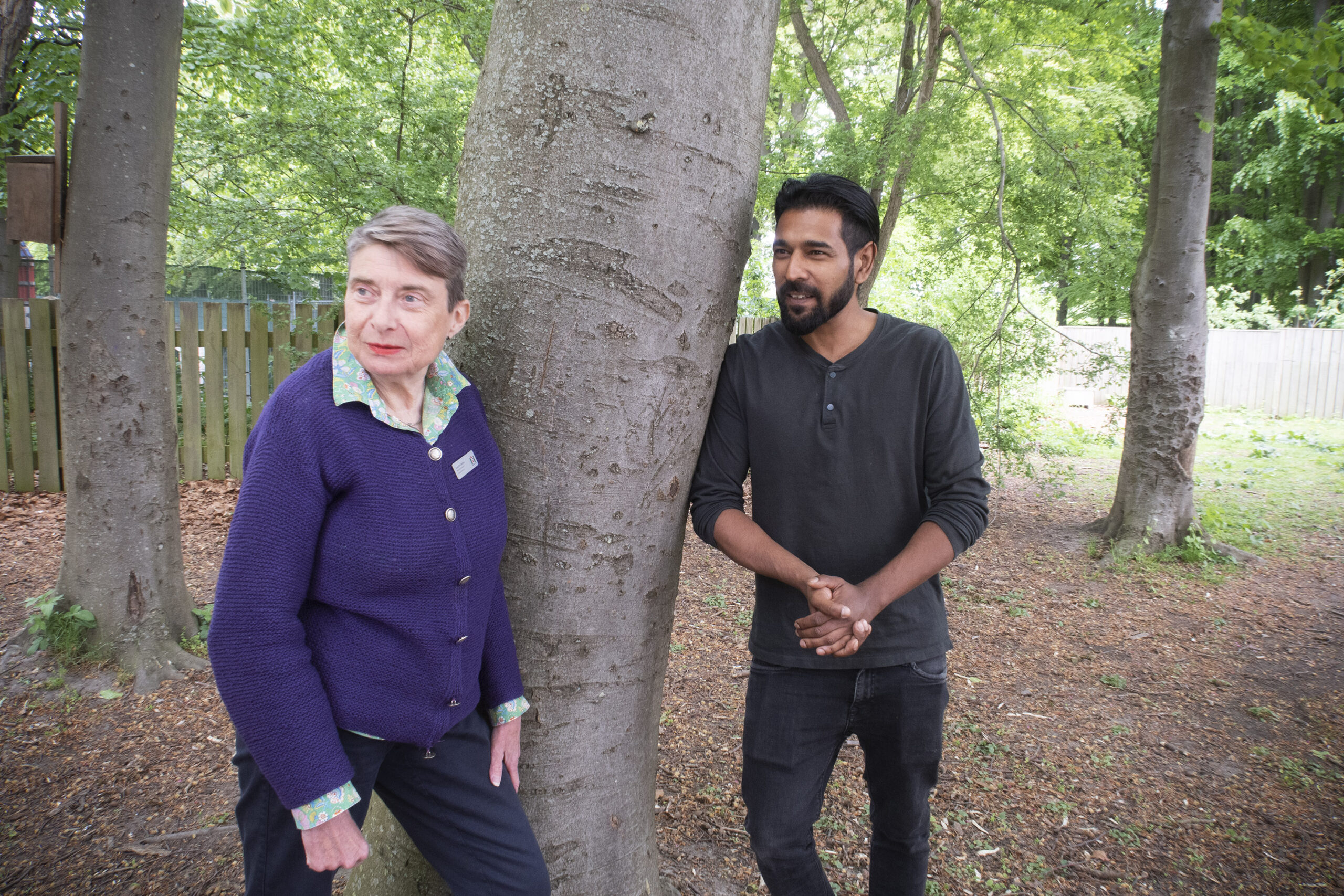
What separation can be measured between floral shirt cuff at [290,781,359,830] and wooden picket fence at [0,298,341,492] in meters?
7.09

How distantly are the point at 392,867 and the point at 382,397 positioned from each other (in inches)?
54.1

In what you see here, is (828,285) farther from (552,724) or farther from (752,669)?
(552,724)

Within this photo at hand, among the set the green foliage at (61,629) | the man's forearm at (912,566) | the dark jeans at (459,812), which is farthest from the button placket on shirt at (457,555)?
the green foliage at (61,629)

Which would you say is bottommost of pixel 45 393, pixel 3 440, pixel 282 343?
pixel 3 440

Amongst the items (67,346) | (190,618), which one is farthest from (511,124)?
(190,618)

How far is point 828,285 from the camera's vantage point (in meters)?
2.21

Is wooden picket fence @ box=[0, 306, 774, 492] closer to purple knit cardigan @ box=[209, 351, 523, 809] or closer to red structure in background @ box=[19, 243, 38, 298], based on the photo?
purple knit cardigan @ box=[209, 351, 523, 809]

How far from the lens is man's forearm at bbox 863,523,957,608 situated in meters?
2.04

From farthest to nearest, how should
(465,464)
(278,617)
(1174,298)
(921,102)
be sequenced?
(921,102) → (1174,298) → (465,464) → (278,617)

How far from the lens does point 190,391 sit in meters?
7.93

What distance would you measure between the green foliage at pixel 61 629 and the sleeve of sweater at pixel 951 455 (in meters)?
4.03

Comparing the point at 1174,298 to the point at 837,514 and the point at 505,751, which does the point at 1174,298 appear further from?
the point at 505,751

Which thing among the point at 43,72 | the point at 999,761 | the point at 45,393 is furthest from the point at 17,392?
the point at 999,761

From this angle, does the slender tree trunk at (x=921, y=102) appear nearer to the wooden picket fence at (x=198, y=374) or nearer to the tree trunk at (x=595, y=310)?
the wooden picket fence at (x=198, y=374)
